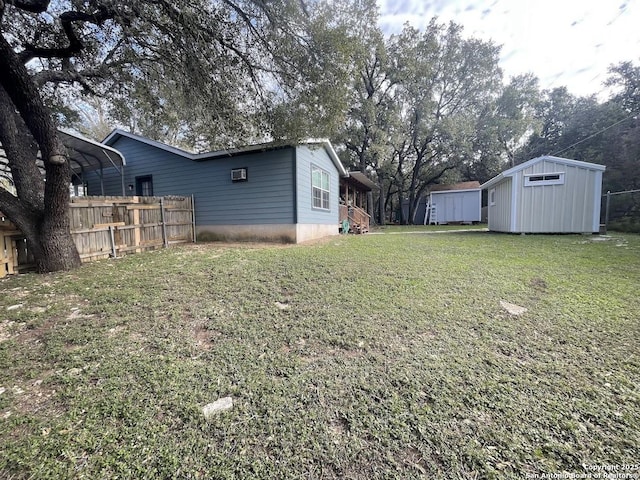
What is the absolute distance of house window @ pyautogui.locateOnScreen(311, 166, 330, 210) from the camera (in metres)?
9.35

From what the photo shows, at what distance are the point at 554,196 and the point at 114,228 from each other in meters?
13.3

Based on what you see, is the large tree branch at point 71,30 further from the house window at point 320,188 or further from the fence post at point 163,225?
the house window at point 320,188

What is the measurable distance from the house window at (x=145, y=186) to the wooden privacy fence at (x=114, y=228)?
8.55 feet

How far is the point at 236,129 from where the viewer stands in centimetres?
656

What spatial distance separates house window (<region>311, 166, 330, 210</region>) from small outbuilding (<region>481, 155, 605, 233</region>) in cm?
658

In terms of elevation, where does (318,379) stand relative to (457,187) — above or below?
below

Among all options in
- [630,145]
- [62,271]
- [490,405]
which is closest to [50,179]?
[62,271]

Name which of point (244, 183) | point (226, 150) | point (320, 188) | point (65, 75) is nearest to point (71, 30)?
point (65, 75)

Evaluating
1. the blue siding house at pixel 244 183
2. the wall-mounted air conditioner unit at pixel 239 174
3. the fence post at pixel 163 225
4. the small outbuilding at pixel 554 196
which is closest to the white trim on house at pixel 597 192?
the small outbuilding at pixel 554 196

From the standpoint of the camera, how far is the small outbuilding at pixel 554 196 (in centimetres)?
908

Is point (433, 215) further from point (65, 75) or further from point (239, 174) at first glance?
point (65, 75)

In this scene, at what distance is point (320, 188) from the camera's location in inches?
392

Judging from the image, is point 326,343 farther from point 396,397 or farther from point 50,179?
point 50,179

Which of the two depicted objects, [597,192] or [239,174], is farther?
[597,192]
